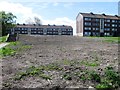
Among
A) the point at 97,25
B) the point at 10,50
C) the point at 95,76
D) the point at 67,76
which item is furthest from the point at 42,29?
the point at 95,76

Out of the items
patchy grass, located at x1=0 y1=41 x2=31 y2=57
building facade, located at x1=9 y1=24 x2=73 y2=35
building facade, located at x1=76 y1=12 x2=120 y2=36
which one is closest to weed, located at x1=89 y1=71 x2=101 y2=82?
patchy grass, located at x1=0 y1=41 x2=31 y2=57

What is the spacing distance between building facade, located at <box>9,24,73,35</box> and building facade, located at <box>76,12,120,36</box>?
83.3 feet

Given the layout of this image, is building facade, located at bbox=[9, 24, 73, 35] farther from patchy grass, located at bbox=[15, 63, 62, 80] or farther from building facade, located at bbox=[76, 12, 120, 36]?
patchy grass, located at bbox=[15, 63, 62, 80]

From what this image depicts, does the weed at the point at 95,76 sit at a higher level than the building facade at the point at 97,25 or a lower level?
lower

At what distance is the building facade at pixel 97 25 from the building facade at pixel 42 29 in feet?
83.3

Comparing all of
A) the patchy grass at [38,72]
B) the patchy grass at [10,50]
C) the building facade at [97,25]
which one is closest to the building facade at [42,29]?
the building facade at [97,25]

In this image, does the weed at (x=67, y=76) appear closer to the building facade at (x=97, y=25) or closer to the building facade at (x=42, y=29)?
the building facade at (x=97, y=25)

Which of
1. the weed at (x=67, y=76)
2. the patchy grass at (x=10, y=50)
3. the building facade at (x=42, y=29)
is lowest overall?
the weed at (x=67, y=76)

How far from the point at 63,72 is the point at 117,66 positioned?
217 centimetres

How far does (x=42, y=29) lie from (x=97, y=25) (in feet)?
135

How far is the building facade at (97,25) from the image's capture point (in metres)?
114

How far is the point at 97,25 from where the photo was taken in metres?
119

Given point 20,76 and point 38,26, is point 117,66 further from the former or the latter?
point 38,26

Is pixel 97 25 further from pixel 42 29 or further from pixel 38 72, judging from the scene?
pixel 38 72
